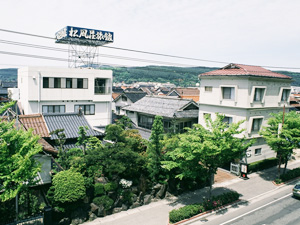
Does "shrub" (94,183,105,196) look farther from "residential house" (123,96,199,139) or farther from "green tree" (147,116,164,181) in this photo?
"residential house" (123,96,199,139)

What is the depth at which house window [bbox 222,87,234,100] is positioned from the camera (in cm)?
2939

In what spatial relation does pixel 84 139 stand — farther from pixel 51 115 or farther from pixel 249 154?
pixel 249 154

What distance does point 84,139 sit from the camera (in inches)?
846

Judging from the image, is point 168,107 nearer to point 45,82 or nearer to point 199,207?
point 199,207

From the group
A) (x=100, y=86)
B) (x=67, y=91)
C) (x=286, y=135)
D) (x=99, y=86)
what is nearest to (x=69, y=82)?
(x=67, y=91)

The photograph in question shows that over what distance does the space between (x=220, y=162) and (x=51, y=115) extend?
17.7m

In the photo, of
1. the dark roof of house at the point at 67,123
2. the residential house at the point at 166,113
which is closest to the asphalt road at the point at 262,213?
the residential house at the point at 166,113

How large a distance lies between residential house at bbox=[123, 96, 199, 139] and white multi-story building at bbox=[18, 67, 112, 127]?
494cm

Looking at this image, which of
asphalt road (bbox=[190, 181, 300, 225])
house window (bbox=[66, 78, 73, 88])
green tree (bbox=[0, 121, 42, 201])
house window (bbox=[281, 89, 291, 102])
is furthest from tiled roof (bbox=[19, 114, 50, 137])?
house window (bbox=[281, 89, 291, 102])

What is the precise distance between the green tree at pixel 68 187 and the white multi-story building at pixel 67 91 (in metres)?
20.7

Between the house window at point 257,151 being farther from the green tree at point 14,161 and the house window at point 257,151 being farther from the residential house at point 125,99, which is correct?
the residential house at point 125,99

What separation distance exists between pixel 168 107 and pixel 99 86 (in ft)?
40.0

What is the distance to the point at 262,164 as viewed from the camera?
30.2 m

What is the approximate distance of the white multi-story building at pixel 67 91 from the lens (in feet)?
110
